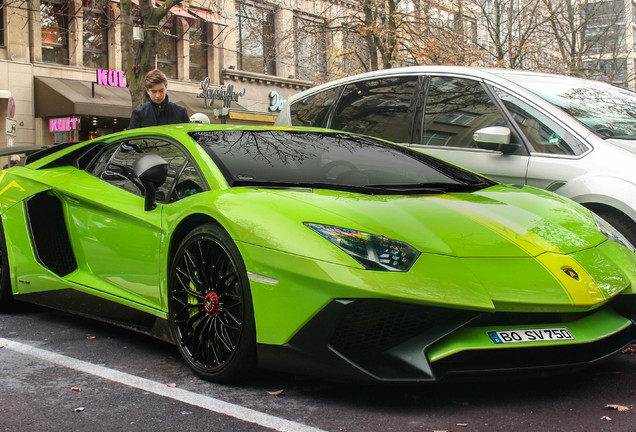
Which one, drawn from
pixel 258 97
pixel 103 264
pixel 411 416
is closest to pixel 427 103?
pixel 103 264

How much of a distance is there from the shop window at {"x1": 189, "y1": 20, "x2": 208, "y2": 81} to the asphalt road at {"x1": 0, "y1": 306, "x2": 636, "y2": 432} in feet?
80.3

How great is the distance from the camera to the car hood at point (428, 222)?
3277mm

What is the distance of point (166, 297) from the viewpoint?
3.87m

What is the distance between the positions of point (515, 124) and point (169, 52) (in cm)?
2249

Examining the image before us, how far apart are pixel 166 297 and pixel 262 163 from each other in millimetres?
798

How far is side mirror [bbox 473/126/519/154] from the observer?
5234mm

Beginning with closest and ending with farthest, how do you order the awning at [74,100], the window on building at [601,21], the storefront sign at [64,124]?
the awning at [74,100]
the storefront sign at [64,124]
the window on building at [601,21]

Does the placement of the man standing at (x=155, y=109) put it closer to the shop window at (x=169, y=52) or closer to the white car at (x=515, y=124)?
the white car at (x=515, y=124)

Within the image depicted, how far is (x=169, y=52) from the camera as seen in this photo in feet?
87.0

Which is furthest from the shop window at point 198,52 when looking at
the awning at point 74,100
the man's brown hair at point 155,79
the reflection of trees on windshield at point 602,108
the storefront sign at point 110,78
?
the reflection of trees on windshield at point 602,108

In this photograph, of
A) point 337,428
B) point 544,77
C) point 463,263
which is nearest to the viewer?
point 337,428

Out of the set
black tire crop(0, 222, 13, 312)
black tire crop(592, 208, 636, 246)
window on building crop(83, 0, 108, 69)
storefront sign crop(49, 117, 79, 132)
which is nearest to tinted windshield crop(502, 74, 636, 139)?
black tire crop(592, 208, 636, 246)

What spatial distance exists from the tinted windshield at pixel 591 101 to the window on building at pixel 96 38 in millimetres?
19719

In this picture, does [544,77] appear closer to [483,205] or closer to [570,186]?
[570,186]
